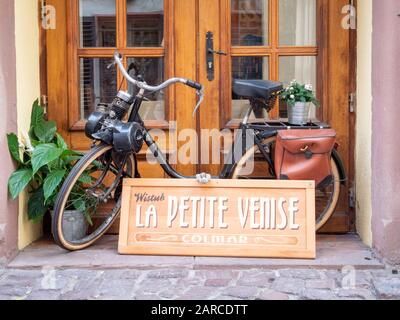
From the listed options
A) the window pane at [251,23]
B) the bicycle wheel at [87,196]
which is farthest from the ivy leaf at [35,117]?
the window pane at [251,23]

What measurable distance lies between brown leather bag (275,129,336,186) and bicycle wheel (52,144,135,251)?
1.02 m

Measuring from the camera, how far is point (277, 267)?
3723 mm

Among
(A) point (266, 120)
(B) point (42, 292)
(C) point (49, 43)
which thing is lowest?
(B) point (42, 292)

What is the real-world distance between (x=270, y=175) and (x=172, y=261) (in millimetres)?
1015

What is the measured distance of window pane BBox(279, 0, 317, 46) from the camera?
14.4 ft

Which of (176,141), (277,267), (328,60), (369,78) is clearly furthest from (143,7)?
(277,267)

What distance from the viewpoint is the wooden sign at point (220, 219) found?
A: 3.86 m

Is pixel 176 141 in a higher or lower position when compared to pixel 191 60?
lower

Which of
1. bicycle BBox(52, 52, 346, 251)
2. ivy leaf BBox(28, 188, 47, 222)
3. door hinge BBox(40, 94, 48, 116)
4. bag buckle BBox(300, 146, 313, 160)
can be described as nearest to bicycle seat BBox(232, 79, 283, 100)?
bicycle BBox(52, 52, 346, 251)

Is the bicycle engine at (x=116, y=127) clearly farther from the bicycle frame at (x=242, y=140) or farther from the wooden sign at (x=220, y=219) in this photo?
the wooden sign at (x=220, y=219)

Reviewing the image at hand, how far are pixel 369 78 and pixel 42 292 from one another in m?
2.42

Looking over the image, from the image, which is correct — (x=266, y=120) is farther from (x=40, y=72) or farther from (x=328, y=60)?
(x=40, y=72)

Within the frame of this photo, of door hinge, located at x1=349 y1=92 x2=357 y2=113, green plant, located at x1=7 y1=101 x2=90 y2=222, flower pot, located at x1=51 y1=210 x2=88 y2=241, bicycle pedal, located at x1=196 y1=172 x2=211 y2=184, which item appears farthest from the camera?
door hinge, located at x1=349 y1=92 x2=357 y2=113

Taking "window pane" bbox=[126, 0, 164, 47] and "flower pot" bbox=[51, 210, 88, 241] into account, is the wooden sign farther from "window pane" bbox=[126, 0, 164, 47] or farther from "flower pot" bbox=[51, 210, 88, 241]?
"window pane" bbox=[126, 0, 164, 47]
